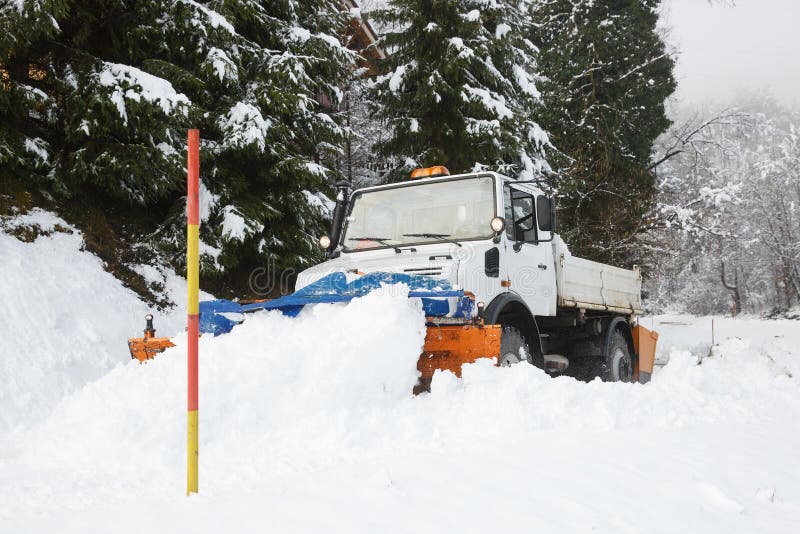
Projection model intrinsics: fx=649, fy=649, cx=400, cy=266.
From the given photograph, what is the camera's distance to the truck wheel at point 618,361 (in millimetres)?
8242

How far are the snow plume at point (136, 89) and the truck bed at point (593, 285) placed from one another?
17.1 feet

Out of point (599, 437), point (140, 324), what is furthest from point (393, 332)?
point (140, 324)

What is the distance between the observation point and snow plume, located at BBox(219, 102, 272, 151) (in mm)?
9625

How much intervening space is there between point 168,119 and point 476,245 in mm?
4871

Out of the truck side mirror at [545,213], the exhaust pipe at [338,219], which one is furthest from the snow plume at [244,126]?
the truck side mirror at [545,213]

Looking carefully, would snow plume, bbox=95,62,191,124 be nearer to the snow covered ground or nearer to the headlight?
the snow covered ground

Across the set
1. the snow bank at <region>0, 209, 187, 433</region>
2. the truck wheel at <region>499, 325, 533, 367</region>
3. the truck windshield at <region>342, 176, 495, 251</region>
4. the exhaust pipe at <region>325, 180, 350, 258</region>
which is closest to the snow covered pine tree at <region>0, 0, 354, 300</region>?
the snow bank at <region>0, 209, 187, 433</region>

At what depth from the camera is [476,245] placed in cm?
615

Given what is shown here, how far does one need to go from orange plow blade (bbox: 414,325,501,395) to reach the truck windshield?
1373mm

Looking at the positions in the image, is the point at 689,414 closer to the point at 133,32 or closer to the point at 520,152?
the point at 133,32

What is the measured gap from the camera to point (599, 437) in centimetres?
428

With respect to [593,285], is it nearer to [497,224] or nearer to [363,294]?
[497,224]

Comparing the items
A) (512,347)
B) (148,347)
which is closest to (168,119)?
→ (148,347)

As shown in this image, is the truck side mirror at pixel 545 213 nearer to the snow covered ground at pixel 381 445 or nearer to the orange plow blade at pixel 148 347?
the snow covered ground at pixel 381 445
